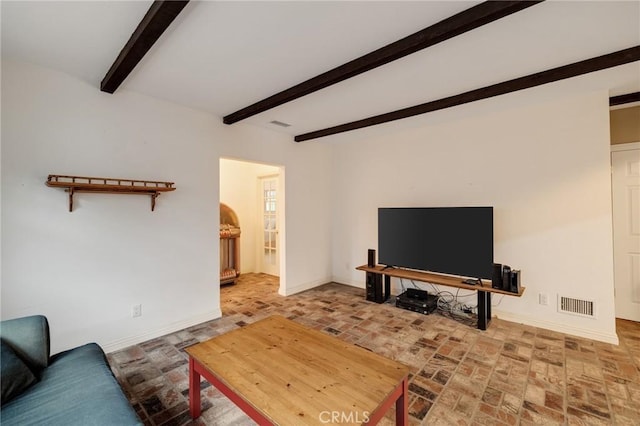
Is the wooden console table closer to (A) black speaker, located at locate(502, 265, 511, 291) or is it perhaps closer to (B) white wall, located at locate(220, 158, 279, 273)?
(A) black speaker, located at locate(502, 265, 511, 291)

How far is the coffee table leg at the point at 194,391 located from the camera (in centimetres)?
180

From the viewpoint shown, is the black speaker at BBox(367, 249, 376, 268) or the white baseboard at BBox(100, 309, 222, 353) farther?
the black speaker at BBox(367, 249, 376, 268)

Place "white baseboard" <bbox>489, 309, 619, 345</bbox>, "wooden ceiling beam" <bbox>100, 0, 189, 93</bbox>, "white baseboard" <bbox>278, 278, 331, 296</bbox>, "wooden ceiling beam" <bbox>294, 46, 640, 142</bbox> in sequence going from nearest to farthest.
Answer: "wooden ceiling beam" <bbox>100, 0, 189, 93</bbox> → "wooden ceiling beam" <bbox>294, 46, 640, 142</bbox> → "white baseboard" <bbox>489, 309, 619, 345</bbox> → "white baseboard" <bbox>278, 278, 331, 296</bbox>

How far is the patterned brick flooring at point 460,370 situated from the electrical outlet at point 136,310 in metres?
0.30

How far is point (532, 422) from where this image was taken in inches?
69.1

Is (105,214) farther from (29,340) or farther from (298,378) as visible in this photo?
(298,378)

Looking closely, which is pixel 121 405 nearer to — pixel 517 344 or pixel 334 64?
pixel 334 64

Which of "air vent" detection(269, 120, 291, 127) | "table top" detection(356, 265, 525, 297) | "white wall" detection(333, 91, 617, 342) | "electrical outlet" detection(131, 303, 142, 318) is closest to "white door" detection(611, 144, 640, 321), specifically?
"white wall" detection(333, 91, 617, 342)

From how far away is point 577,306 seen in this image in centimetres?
297

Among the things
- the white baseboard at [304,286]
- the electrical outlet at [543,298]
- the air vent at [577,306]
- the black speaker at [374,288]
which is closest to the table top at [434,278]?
the black speaker at [374,288]

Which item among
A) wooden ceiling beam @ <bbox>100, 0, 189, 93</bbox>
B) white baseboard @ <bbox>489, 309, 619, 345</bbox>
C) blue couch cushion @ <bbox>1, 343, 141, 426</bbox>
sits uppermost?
wooden ceiling beam @ <bbox>100, 0, 189, 93</bbox>

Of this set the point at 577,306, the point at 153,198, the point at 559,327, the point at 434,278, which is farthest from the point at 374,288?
the point at 153,198

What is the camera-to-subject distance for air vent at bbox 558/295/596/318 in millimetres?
2898

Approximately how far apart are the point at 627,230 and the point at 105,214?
5.83 m
